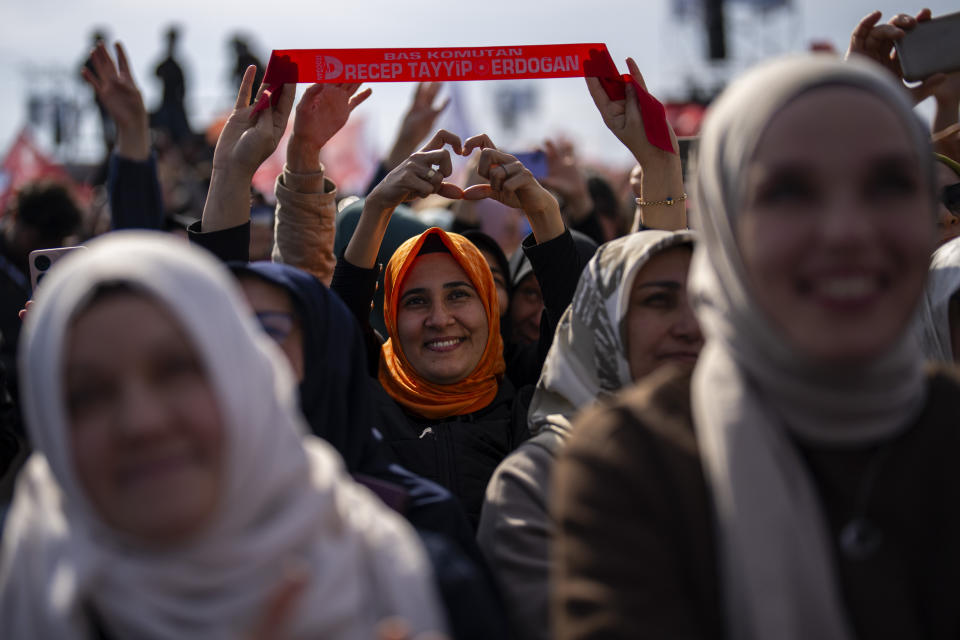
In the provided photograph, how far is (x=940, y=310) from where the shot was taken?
253 centimetres

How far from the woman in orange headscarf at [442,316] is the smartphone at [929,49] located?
4.48 feet

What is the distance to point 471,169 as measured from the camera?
16.9ft

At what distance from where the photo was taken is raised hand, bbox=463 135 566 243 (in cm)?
307

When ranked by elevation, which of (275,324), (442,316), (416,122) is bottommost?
(442,316)

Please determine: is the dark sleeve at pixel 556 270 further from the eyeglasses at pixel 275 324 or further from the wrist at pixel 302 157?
the eyeglasses at pixel 275 324

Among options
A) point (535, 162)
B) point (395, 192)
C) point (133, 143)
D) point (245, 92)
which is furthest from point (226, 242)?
point (535, 162)

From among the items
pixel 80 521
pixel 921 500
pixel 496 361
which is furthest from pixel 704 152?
pixel 496 361

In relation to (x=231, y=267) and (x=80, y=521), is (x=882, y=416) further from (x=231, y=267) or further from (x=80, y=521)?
(x=231, y=267)

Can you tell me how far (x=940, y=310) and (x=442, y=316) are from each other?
1.48 m

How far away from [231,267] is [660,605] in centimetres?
133

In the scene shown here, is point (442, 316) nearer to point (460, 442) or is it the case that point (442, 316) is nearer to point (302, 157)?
point (460, 442)

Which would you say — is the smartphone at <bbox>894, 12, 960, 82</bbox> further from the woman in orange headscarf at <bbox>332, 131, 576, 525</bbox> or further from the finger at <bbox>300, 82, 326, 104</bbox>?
the finger at <bbox>300, 82, 326, 104</bbox>

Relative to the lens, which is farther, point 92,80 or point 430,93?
point 430,93

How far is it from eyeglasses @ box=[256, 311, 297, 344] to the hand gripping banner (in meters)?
1.27
